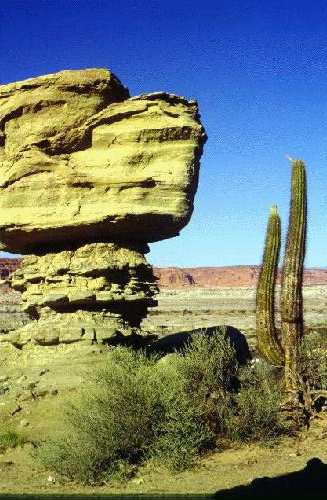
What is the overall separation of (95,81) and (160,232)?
14.7ft

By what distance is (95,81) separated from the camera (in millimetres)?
16672

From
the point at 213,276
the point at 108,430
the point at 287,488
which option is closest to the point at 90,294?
the point at 108,430

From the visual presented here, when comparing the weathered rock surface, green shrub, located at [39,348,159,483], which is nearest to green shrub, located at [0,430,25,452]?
green shrub, located at [39,348,159,483]

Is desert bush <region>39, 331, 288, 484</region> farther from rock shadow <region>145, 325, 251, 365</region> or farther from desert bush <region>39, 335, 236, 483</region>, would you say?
rock shadow <region>145, 325, 251, 365</region>

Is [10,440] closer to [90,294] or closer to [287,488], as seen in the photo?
[90,294]

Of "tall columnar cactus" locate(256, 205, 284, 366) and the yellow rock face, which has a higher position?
the yellow rock face

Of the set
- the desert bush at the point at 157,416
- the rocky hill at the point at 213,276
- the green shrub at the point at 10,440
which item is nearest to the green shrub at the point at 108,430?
the desert bush at the point at 157,416

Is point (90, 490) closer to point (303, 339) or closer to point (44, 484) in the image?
point (44, 484)

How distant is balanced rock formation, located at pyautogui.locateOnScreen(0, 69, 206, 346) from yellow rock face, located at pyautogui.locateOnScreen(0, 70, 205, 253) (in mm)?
28

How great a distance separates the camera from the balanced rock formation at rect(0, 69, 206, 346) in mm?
16172

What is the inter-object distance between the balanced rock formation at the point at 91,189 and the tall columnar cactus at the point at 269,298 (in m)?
2.97

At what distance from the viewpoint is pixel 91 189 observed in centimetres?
1669

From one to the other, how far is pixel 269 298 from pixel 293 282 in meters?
Answer: 0.94

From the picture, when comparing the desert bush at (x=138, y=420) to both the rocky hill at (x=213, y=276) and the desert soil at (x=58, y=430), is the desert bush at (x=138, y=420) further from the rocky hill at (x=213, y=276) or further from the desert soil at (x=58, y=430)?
the rocky hill at (x=213, y=276)
